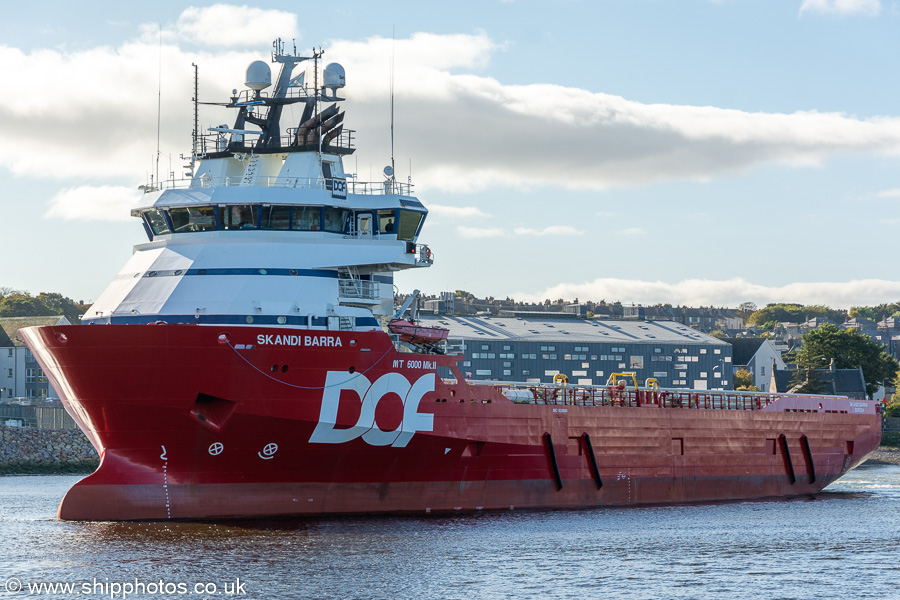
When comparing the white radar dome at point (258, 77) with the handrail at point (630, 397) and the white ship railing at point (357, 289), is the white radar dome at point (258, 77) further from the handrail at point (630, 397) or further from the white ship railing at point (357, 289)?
the handrail at point (630, 397)

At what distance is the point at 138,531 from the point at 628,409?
16013mm

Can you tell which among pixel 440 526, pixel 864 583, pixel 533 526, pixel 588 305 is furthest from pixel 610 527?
pixel 588 305

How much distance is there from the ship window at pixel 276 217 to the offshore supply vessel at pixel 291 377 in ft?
0.12

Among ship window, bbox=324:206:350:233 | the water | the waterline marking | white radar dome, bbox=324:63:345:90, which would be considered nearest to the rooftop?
white radar dome, bbox=324:63:345:90

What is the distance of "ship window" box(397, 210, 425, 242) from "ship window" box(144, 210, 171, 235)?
607 cm

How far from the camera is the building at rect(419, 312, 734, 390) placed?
7412 centimetres

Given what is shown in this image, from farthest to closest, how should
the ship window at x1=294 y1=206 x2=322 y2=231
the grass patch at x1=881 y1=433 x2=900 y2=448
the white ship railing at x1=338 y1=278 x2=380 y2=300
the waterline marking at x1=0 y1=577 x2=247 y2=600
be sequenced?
the grass patch at x1=881 y1=433 x2=900 y2=448, the ship window at x1=294 y1=206 x2=322 y2=231, the white ship railing at x1=338 y1=278 x2=380 y2=300, the waterline marking at x1=0 y1=577 x2=247 y2=600

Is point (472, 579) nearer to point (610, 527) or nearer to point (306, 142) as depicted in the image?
point (610, 527)

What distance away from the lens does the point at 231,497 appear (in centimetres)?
2869

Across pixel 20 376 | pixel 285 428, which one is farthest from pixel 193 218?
pixel 20 376

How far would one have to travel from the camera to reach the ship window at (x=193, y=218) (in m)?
31.2

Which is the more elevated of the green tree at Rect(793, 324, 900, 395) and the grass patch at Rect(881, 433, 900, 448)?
the green tree at Rect(793, 324, 900, 395)

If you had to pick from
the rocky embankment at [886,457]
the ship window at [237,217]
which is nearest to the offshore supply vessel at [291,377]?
the ship window at [237,217]

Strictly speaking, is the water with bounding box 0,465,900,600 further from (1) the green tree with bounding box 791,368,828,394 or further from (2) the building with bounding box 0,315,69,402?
(2) the building with bounding box 0,315,69,402
